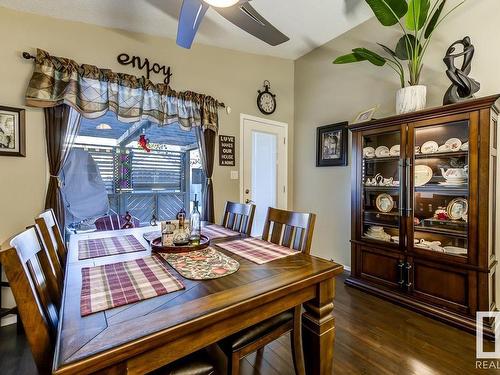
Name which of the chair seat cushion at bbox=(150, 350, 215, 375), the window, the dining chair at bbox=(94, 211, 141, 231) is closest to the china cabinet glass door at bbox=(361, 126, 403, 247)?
the window

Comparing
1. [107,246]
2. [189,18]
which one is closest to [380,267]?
[107,246]

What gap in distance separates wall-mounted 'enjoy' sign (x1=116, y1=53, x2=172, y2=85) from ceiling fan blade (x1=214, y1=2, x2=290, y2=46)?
1196mm

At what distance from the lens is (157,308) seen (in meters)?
0.90

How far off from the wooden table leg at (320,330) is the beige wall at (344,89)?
218cm

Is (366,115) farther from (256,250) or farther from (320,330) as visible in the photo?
(320,330)

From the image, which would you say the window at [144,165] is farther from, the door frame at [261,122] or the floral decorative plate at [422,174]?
the floral decorative plate at [422,174]

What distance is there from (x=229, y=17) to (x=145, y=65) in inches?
50.5

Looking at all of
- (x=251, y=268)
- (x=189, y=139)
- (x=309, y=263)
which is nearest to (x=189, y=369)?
(x=251, y=268)

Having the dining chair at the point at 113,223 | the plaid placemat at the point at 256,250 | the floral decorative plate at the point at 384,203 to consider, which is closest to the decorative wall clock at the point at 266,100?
the floral decorative plate at the point at 384,203

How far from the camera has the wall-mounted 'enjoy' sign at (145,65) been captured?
8.81ft

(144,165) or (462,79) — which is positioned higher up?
(462,79)

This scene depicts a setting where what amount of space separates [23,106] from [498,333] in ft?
14.0

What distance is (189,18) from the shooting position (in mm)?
1968

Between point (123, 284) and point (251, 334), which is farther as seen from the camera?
point (251, 334)
